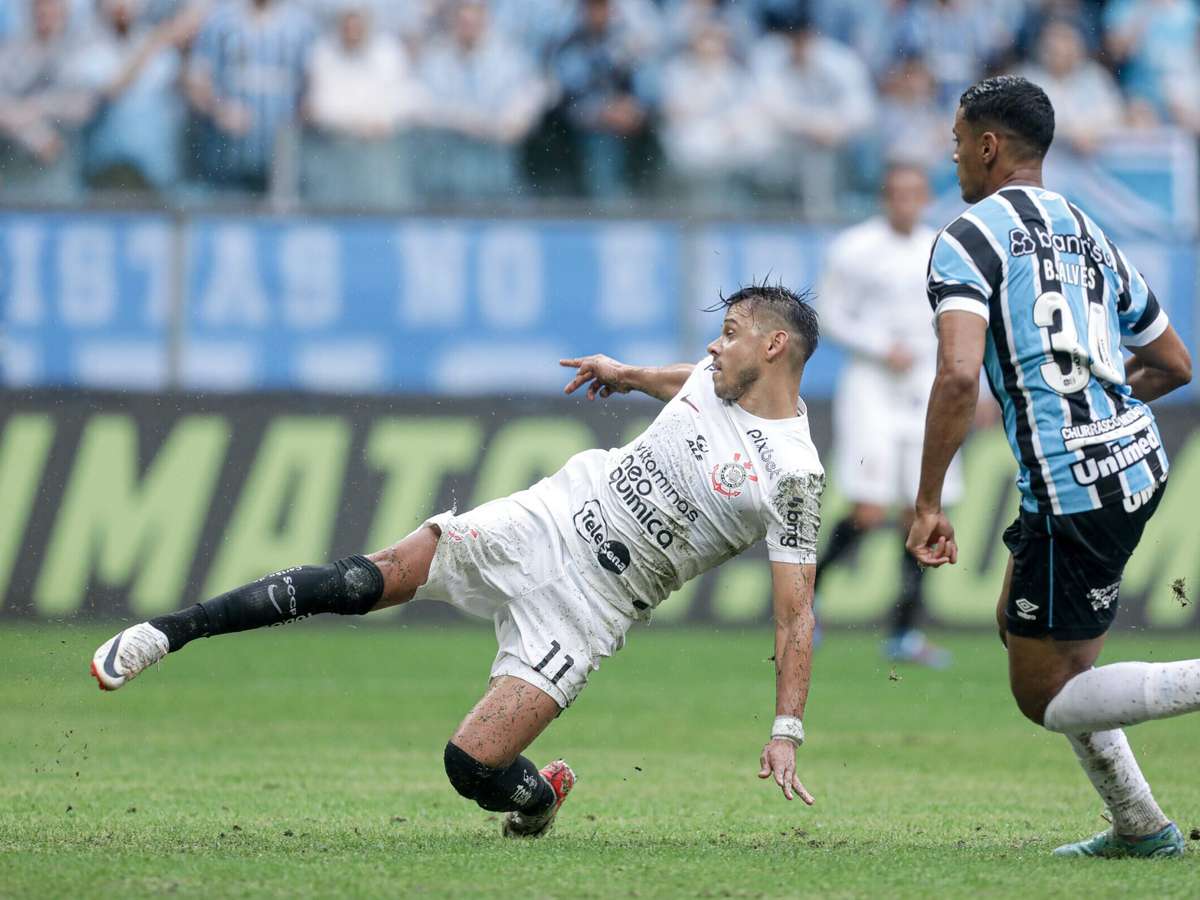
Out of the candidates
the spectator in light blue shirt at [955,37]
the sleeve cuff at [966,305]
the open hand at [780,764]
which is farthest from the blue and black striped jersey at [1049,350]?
the spectator in light blue shirt at [955,37]

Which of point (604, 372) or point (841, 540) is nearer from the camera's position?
point (604, 372)

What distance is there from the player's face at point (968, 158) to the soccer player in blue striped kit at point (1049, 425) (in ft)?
0.15

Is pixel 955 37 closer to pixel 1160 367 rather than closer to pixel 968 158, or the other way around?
pixel 1160 367

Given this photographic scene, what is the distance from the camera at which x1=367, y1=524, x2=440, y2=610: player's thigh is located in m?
6.21

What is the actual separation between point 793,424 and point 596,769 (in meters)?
2.47

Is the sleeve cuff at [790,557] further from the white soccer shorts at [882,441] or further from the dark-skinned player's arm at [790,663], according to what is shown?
the white soccer shorts at [882,441]

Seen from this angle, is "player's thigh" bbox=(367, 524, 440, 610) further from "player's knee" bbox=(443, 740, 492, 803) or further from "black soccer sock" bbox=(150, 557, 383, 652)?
"player's knee" bbox=(443, 740, 492, 803)

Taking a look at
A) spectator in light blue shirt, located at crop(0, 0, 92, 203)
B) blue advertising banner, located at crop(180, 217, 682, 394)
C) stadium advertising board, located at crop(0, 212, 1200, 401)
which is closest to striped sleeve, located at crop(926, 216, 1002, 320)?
stadium advertising board, located at crop(0, 212, 1200, 401)

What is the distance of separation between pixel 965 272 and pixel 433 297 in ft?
28.7

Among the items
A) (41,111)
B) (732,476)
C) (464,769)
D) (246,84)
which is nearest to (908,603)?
(732,476)

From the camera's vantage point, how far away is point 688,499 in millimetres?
6289

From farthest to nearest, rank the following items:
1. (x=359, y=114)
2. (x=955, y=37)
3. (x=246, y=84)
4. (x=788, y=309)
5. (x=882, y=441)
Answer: (x=955, y=37), (x=359, y=114), (x=246, y=84), (x=882, y=441), (x=788, y=309)

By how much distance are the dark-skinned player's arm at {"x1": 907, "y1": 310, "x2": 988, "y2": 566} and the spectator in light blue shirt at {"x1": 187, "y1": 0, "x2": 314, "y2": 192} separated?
30.8 ft

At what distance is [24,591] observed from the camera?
→ 12430 mm
